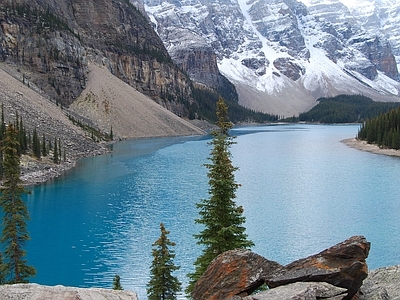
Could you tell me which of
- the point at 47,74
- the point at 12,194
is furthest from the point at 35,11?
the point at 12,194

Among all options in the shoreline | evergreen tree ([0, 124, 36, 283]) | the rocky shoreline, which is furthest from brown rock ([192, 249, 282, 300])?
the shoreline

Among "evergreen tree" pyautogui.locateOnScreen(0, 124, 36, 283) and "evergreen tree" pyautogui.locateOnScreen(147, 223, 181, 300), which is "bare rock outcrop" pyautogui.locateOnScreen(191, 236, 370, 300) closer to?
"evergreen tree" pyautogui.locateOnScreen(147, 223, 181, 300)

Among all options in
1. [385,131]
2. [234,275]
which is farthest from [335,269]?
[385,131]

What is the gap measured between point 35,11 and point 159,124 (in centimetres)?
5120

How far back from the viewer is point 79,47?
14212 cm

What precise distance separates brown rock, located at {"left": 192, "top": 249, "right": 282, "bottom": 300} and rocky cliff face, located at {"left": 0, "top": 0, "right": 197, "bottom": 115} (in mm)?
115731

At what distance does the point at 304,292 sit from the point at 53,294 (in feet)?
15.3

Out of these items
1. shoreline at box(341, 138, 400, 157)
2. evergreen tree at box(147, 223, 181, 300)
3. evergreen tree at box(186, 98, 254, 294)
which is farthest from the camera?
shoreline at box(341, 138, 400, 157)

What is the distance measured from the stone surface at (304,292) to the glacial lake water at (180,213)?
659 inches

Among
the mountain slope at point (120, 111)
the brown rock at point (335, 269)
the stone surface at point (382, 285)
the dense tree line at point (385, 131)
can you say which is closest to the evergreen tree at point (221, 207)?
the stone surface at point (382, 285)

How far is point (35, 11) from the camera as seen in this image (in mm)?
134125

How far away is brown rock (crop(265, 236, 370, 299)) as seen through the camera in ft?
29.7

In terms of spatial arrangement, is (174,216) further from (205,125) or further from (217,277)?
(205,125)

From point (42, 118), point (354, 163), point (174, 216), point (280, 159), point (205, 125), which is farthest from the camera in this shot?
point (205, 125)
